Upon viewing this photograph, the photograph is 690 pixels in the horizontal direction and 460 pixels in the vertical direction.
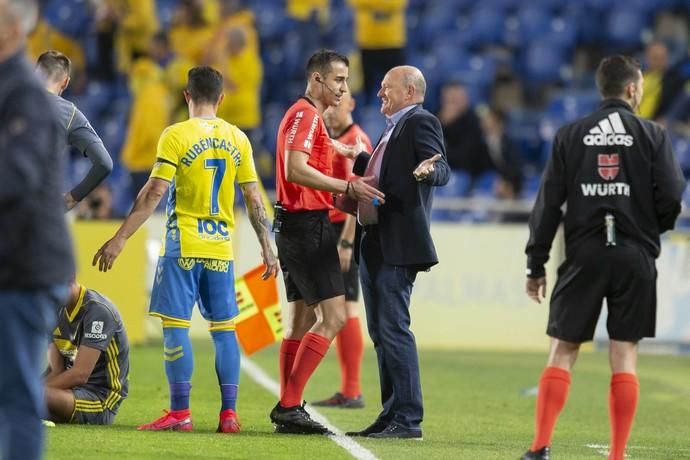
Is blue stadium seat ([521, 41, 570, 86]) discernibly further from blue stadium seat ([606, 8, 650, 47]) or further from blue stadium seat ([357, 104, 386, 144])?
blue stadium seat ([357, 104, 386, 144])

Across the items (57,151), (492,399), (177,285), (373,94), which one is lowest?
(492,399)

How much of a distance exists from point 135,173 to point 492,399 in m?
8.20

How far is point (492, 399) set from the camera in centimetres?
1139

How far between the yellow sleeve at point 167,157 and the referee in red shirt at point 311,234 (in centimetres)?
65

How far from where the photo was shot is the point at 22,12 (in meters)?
4.77

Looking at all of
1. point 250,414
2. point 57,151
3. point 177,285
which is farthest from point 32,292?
point 250,414

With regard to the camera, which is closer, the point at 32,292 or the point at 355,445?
the point at 32,292

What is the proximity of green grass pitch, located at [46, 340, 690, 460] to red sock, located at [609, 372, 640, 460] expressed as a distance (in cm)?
80

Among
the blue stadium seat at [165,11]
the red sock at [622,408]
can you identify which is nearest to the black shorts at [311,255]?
the red sock at [622,408]

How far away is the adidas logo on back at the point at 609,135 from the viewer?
22.9 ft

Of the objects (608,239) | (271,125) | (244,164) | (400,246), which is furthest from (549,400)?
(271,125)

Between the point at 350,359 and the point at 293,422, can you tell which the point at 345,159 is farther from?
the point at 293,422

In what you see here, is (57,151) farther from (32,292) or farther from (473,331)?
(473,331)

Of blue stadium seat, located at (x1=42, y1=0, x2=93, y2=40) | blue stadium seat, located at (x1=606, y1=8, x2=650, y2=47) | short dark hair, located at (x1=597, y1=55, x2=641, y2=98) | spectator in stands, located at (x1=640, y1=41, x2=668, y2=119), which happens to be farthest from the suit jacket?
blue stadium seat, located at (x1=42, y1=0, x2=93, y2=40)
